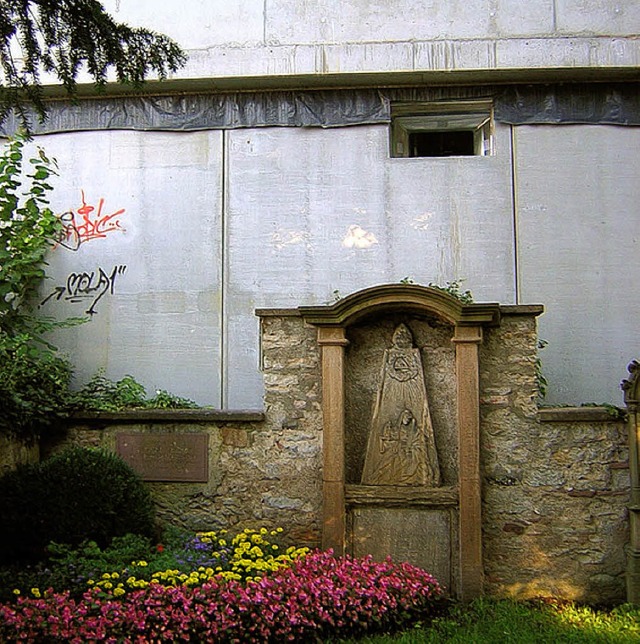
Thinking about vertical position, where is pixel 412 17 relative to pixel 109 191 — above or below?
above

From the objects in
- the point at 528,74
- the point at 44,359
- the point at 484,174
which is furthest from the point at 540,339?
the point at 44,359

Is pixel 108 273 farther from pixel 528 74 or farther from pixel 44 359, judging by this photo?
pixel 528 74

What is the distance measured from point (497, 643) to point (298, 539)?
6.53 feet

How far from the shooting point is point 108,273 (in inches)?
345

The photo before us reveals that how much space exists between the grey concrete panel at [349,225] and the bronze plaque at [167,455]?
1.43 meters

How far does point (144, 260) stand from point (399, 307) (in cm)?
314

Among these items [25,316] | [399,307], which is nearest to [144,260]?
[25,316]

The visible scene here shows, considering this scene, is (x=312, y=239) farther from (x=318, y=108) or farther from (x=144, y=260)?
(x=144, y=260)

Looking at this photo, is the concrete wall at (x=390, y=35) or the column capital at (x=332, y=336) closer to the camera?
the column capital at (x=332, y=336)

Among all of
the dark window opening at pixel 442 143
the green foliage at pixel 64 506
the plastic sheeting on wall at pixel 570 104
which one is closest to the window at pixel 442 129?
the dark window opening at pixel 442 143

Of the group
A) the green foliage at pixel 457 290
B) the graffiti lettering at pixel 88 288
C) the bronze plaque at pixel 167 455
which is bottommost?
the bronze plaque at pixel 167 455

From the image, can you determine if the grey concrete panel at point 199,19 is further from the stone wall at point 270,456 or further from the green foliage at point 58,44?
the green foliage at point 58,44

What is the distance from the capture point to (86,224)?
8.89m

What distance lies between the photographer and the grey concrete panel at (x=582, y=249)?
823 cm
